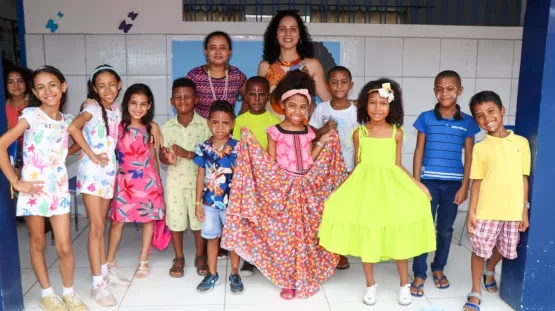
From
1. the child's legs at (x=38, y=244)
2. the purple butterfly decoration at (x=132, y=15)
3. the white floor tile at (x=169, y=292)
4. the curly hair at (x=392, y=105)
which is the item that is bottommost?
the white floor tile at (x=169, y=292)

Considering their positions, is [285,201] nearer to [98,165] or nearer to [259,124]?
[259,124]

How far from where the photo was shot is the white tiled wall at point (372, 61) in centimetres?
423

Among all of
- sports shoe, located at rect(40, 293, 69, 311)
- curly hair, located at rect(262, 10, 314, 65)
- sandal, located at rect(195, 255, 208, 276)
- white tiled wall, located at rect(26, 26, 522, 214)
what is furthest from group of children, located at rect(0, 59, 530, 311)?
white tiled wall, located at rect(26, 26, 522, 214)

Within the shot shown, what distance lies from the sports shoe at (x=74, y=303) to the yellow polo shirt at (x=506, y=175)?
2173 millimetres

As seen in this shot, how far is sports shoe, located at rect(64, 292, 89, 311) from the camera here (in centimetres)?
261

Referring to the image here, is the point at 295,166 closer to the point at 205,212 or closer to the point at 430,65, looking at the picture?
the point at 205,212

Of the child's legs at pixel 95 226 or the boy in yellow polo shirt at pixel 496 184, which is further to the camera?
the child's legs at pixel 95 226

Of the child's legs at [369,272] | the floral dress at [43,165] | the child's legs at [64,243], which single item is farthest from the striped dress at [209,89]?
the child's legs at [369,272]

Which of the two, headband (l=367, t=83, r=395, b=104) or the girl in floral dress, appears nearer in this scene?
headband (l=367, t=83, r=395, b=104)

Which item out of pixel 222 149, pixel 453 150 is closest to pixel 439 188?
pixel 453 150

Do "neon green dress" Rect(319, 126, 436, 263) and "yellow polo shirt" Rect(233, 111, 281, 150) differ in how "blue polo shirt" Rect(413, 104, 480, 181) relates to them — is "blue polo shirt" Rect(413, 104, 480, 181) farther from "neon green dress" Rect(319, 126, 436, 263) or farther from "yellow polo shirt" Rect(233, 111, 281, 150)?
"yellow polo shirt" Rect(233, 111, 281, 150)

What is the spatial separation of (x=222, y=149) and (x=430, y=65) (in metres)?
2.44

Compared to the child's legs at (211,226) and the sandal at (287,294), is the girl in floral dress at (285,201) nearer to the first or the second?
the sandal at (287,294)

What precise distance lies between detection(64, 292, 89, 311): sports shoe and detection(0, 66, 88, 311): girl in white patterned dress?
0.81ft
